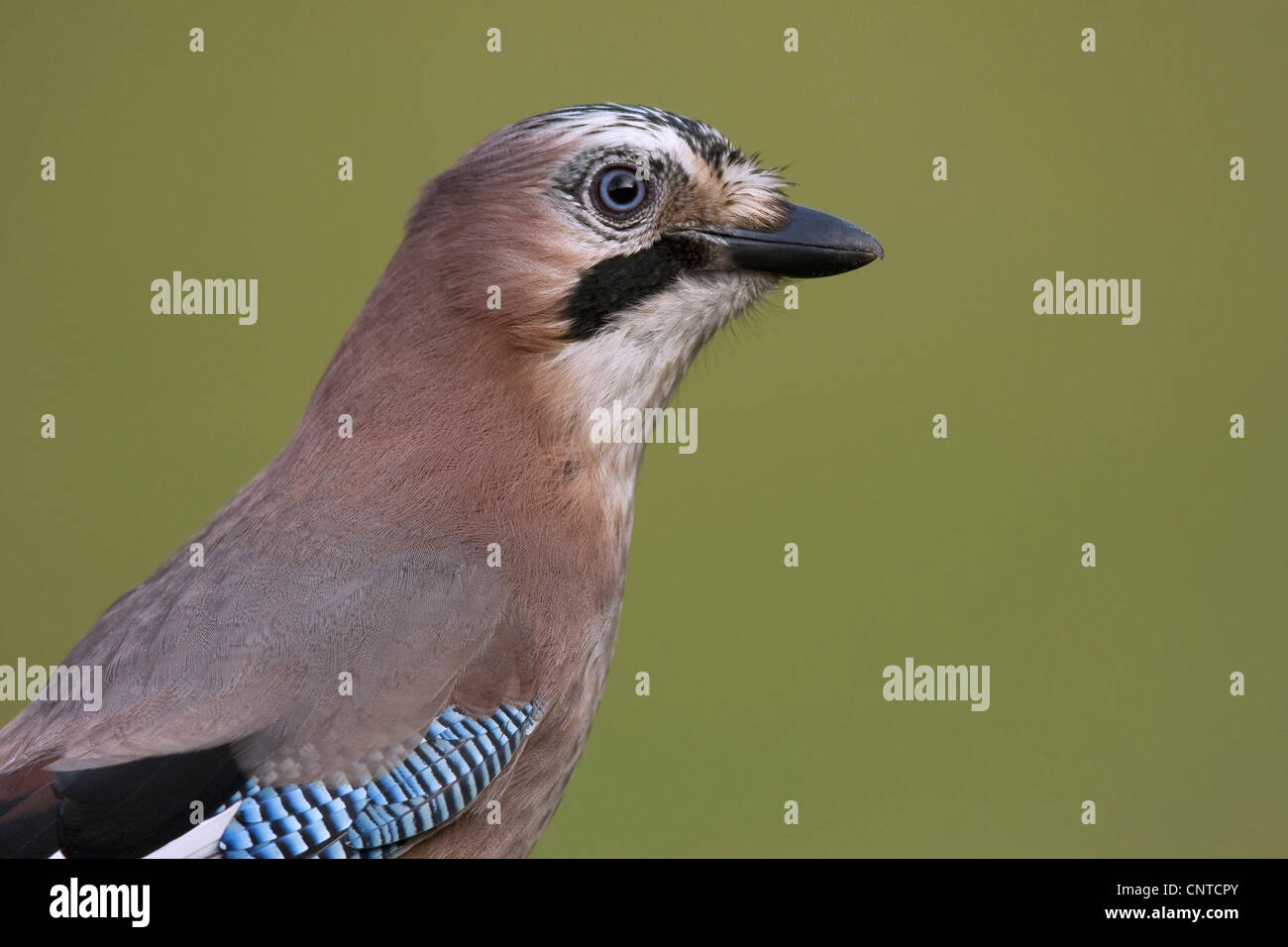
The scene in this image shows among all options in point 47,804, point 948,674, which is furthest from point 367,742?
point 948,674

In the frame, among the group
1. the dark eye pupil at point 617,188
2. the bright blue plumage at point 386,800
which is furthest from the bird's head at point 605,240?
the bright blue plumage at point 386,800

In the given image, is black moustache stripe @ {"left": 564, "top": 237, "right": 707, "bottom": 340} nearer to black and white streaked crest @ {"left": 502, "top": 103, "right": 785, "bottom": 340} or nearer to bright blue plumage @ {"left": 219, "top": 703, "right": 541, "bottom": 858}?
black and white streaked crest @ {"left": 502, "top": 103, "right": 785, "bottom": 340}

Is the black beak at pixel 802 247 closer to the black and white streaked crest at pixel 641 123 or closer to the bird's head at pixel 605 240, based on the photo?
the bird's head at pixel 605 240

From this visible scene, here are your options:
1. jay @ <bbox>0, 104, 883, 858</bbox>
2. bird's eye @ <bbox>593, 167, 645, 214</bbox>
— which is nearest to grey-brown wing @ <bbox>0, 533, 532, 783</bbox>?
jay @ <bbox>0, 104, 883, 858</bbox>

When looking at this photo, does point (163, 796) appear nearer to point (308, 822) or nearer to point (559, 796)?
point (308, 822)

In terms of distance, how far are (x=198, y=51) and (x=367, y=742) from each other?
8135mm

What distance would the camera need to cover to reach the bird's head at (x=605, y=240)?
4.82m

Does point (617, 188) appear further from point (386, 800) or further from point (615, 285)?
point (386, 800)

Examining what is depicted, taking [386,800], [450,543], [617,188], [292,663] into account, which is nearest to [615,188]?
[617,188]

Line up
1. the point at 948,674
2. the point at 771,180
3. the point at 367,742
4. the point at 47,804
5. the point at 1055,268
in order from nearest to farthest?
the point at 47,804, the point at 367,742, the point at 771,180, the point at 948,674, the point at 1055,268

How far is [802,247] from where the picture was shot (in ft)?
16.7

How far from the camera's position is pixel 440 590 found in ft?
14.9

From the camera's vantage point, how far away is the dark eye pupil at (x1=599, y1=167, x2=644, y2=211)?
15.8ft

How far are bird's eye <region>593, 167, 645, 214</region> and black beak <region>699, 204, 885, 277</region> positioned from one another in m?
0.30
